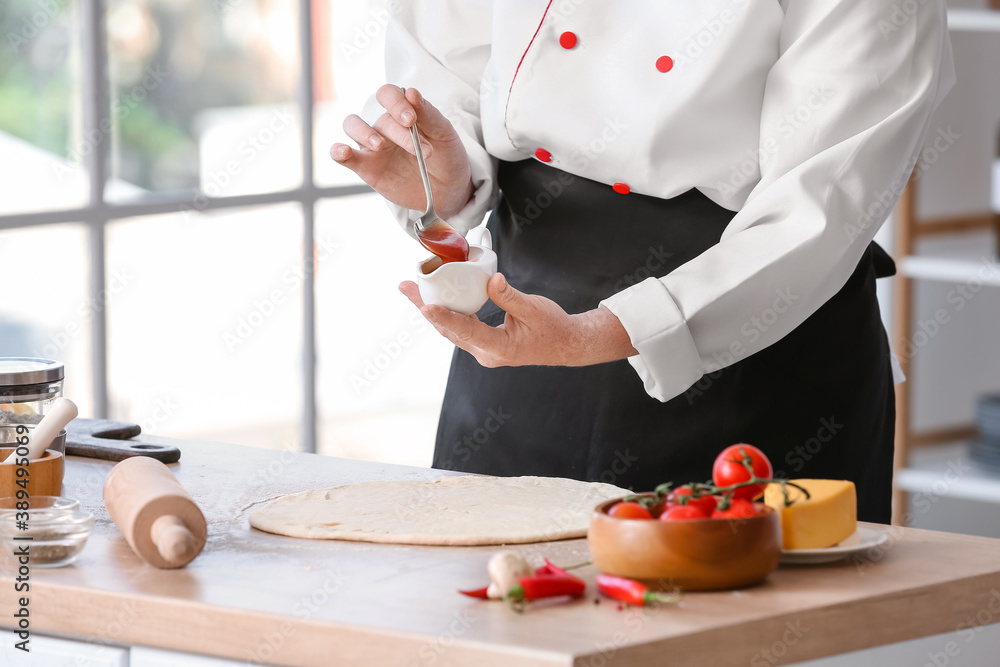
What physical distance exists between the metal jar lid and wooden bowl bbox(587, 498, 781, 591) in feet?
2.51

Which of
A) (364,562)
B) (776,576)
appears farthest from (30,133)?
(776,576)

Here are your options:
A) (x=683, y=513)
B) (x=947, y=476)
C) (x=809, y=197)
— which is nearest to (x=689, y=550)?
(x=683, y=513)

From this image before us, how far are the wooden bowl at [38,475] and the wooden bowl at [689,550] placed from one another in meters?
0.66

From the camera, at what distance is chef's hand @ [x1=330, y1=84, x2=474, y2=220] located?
1.61 metres

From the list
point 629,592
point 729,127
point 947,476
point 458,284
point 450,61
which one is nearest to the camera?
point 629,592

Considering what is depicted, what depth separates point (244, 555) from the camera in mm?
1207

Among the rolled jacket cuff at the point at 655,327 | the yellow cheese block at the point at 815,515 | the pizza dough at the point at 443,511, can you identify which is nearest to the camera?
the yellow cheese block at the point at 815,515

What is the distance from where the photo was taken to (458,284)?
1346mm

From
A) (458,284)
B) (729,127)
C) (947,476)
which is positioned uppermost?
(729,127)

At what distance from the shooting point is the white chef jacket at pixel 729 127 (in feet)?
4.89

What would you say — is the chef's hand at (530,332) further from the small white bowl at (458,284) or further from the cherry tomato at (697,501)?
the cherry tomato at (697,501)

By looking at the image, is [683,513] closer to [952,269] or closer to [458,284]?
[458,284]

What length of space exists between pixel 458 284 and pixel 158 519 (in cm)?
39

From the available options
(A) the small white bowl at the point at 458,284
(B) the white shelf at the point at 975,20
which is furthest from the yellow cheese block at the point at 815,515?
(B) the white shelf at the point at 975,20
